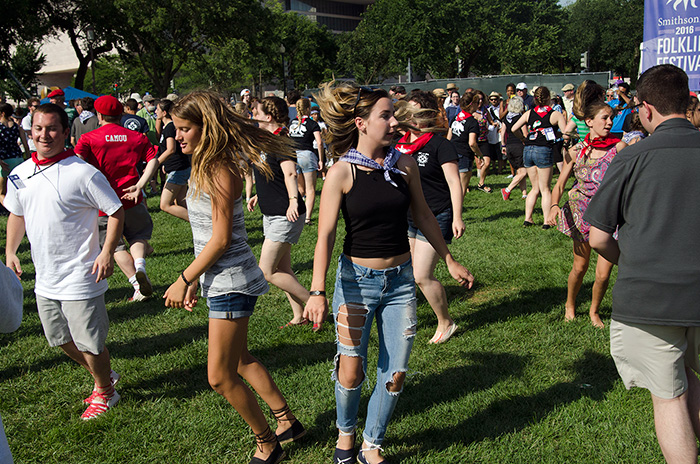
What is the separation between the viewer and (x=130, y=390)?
450 cm

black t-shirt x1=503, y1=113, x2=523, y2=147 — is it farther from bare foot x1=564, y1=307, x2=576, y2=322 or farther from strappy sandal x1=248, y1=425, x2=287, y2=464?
strappy sandal x1=248, y1=425, x2=287, y2=464

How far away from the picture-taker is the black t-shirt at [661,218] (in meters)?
2.56

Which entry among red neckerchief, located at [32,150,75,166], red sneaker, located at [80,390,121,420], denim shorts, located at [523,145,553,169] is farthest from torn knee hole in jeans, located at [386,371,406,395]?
denim shorts, located at [523,145,553,169]

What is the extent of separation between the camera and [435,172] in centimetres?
518

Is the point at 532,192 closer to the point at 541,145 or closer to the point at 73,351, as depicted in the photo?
the point at 541,145

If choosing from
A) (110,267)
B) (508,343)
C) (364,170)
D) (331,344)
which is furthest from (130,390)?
(508,343)

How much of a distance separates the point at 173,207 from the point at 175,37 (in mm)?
32266

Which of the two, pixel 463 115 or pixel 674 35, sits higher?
pixel 674 35

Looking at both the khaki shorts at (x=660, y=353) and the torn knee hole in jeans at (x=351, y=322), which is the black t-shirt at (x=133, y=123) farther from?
the khaki shorts at (x=660, y=353)

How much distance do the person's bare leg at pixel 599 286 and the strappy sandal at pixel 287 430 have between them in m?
2.90

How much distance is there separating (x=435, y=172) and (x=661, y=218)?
2.70 m

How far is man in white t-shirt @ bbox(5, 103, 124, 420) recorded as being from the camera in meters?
3.69

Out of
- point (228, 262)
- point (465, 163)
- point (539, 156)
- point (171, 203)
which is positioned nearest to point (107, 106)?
point (171, 203)

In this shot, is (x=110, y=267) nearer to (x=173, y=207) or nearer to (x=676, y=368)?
(x=676, y=368)
